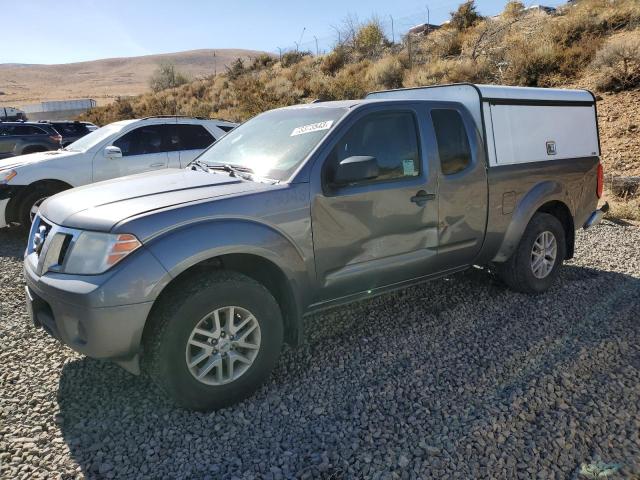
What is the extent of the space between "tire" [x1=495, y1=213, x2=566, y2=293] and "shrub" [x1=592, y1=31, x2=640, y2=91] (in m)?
9.57

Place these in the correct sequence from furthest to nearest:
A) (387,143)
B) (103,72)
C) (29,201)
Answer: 1. (103,72)
2. (29,201)
3. (387,143)

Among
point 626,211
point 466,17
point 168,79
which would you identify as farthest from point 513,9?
point 168,79

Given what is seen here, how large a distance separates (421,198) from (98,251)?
91.8 inches

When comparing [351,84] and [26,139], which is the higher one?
[351,84]

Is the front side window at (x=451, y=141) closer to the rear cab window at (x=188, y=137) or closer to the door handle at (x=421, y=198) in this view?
the door handle at (x=421, y=198)

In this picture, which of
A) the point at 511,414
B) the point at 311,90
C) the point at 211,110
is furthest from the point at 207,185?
the point at 211,110

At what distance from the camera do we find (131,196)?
322 centimetres

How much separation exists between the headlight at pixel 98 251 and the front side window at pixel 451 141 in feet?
8.18

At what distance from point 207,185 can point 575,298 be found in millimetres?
3713

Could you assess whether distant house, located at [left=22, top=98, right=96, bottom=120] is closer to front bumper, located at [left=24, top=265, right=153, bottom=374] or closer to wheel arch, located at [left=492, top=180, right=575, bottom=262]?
wheel arch, located at [left=492, top=180, right=575, bottom=262]

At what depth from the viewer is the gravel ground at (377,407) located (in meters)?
2.68

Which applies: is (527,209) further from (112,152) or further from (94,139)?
(94,139)

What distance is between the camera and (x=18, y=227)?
820cm

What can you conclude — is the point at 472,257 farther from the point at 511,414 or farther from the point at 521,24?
the point at 521,24
